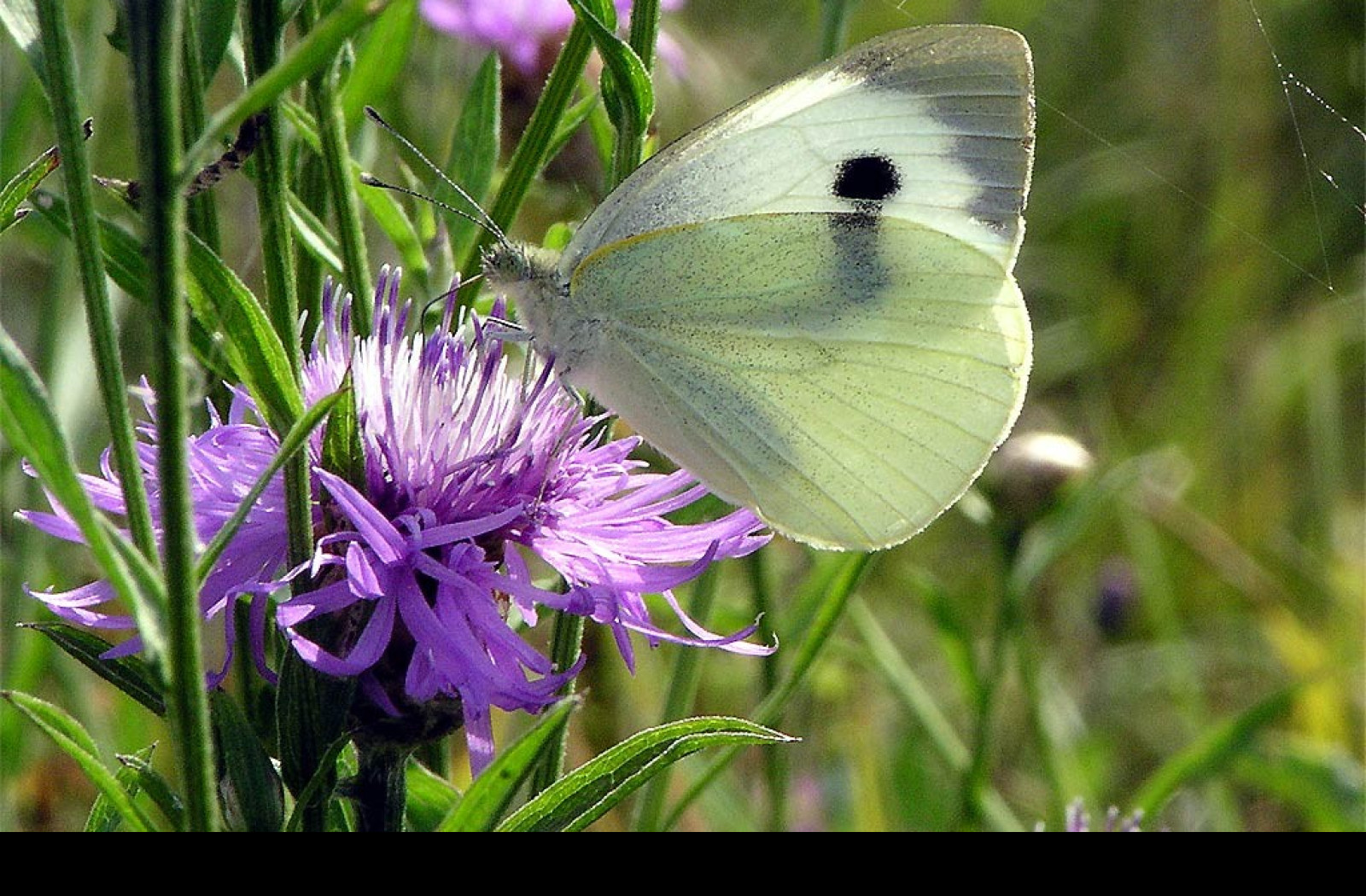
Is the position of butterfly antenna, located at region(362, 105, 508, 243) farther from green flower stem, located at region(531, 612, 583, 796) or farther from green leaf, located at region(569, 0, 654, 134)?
green flower stem, located at region(531, 612, 583, 796)

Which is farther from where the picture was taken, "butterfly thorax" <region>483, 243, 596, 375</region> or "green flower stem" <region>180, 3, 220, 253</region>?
"butterfly thorax" <region>483, 243, 596, 375</region>

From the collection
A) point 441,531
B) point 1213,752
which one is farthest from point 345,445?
point 1213,752

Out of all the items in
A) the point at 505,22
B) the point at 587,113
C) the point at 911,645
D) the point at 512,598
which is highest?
the point at 505,22

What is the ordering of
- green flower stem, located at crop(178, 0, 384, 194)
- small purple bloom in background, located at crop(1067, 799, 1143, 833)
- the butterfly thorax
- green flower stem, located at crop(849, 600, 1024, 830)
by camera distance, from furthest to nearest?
green flower stem, located at crop(849, 600, 1024, 830) < small purple bloom in background, located at crop(1067, 799, 1143, 833) < the butterfly thorax < green flower stem, located at crop(178, 0, 384, 194)

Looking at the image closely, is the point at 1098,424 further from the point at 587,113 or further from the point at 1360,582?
the point at 587,113

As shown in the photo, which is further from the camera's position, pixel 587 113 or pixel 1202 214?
pixel 1202 214

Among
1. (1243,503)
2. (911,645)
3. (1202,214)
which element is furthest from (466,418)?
(1202,214)

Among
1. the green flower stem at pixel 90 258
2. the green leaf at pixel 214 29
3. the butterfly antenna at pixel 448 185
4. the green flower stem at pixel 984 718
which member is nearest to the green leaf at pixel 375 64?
the butterfly antenna at pixel 448 185

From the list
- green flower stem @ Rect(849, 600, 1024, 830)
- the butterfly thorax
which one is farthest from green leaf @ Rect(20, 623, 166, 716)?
green flower stem @ Rect(849, 600, 1024, 830)
